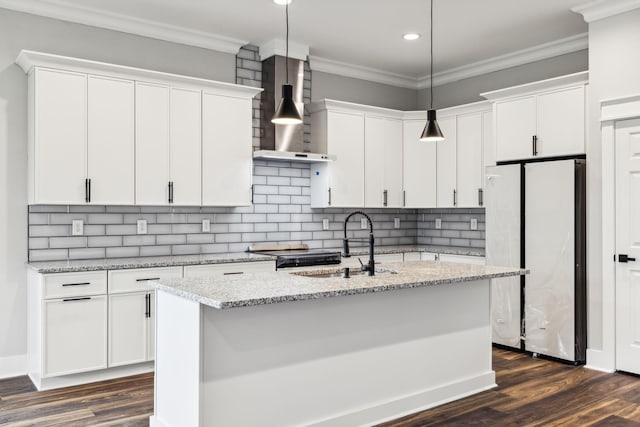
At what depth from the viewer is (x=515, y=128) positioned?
16.2 ft

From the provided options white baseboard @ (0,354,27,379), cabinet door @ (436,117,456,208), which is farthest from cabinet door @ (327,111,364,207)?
white baseboard @ (0,354,27,379)

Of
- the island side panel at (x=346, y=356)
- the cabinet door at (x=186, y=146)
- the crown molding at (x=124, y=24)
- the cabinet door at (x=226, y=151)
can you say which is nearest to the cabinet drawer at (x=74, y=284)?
the cabinet door at (x=186, y=146)

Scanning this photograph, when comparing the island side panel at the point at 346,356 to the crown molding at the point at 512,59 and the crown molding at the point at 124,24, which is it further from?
the crown molding at the point at 124,24

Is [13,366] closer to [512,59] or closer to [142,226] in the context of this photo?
[142,226]

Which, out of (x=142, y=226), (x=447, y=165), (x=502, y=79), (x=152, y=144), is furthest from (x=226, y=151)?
(x=502, y=79)

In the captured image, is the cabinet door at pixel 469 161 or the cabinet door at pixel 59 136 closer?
the cabinet door at pixel 59 136

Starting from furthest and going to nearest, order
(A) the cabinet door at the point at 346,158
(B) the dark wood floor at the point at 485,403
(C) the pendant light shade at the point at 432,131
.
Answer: (A) the cabinet door at the point at 346,158, (C) the pendant light shade at the point at 432,131, (B) the dark wood floor at the point at 485,403

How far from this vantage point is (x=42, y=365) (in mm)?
3740

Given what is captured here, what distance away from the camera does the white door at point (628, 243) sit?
4.06m

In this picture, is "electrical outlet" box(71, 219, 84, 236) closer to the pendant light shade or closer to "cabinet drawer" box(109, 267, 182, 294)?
"cabinet drawer" box(109, 267, 182, 294)

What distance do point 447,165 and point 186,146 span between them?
2856 mm

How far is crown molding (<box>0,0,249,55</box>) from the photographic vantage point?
4.16 metres

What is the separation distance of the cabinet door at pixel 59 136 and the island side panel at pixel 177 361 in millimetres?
1574

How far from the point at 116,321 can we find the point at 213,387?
174 centimetres
